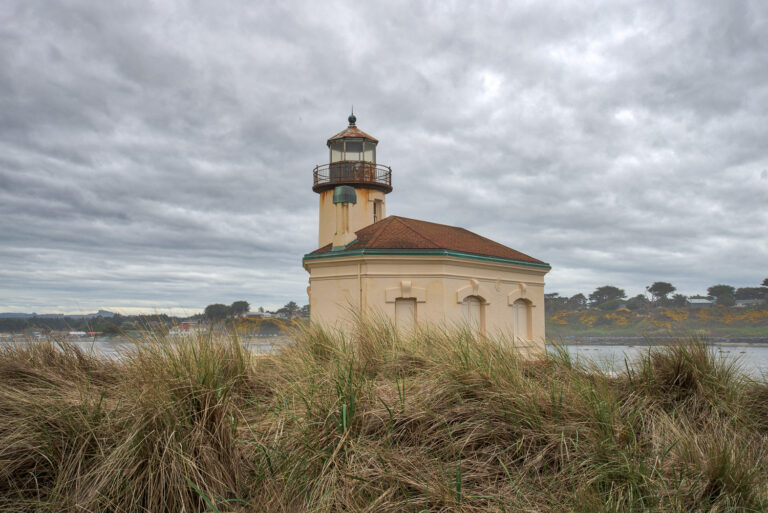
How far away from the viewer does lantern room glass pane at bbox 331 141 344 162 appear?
23.7 m

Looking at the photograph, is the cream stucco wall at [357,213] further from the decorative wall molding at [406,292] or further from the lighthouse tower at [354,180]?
the decorative wall molding at [406,292]

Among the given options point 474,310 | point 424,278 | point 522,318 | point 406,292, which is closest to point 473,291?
point 474,310

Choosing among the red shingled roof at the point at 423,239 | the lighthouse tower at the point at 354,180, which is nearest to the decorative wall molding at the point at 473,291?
the red shingled roof at the point at 423,239

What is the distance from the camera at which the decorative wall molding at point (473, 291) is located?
53.6 feet

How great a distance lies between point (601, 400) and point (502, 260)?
501 inches

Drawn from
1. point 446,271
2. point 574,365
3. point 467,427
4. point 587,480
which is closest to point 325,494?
point 467,427

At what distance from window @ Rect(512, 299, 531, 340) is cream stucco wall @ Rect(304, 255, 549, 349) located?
3.57 feet

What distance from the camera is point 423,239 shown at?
55.1ft

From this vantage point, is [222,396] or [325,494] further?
[222,396]

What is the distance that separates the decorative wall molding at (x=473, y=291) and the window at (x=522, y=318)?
1.74 m

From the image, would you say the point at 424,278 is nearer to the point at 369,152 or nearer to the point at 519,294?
the point at 519,294

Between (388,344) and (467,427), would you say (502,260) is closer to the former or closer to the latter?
(388,344)

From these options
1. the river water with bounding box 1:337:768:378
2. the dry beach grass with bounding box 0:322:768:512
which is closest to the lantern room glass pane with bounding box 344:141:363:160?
the river water with bounding box 1:337:768:378

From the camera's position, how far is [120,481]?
4000 millimetres
